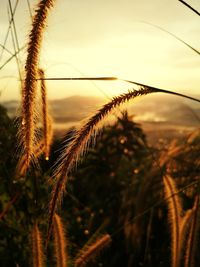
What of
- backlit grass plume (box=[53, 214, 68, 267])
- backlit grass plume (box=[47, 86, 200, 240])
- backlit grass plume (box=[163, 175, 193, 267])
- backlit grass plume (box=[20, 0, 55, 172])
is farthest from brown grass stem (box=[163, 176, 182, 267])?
backlit grass plume (box=[20, 0, 55, 172])

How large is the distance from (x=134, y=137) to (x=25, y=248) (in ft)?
10.3

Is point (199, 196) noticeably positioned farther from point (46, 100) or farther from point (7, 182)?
point (7, 182)

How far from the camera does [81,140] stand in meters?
1.37

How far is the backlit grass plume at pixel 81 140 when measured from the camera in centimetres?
135

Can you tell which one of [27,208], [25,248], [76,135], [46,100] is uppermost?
[46,100]

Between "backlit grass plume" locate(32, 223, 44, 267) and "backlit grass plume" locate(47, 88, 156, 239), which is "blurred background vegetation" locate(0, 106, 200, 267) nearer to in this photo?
"backlit grass plume" locate(32, 223, 44, 267)

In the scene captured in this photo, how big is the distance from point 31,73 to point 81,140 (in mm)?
228

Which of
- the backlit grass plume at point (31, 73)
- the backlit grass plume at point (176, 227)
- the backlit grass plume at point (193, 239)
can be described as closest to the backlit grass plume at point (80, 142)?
the backlit grass plume at point (31, 73)

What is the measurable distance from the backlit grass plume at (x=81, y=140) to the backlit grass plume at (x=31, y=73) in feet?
0.37

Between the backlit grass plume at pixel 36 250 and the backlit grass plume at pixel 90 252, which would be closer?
the backlit grass plume at pixel 36 250

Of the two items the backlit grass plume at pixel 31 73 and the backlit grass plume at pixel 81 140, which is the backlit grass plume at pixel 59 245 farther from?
the backlit grass plume at pixel 31 73

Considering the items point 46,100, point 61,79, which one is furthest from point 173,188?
point 61,79

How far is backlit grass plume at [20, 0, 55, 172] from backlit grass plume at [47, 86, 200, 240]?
0.11 metres

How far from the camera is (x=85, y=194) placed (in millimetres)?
5340
